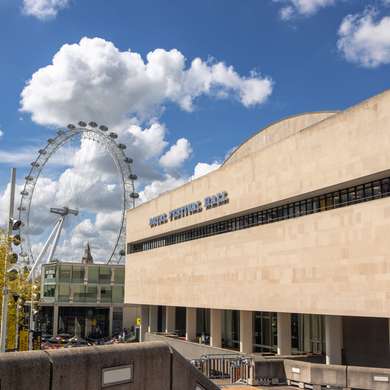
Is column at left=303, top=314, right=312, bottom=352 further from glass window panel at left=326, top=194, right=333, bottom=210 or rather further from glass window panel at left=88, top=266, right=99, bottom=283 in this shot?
glass window panel at left=88, top=266, right=99, bottom=283

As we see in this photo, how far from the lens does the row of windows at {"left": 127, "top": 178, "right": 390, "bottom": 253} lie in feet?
93.0

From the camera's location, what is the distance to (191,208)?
47969 millimetres

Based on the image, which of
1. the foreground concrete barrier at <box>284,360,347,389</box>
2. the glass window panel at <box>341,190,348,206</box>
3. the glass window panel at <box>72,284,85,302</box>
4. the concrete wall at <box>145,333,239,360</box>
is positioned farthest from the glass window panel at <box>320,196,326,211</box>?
the glass window panel at <box>72,284,85,302</box>

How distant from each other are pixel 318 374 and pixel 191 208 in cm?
2484

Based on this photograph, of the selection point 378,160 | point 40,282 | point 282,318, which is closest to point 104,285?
point 40,282

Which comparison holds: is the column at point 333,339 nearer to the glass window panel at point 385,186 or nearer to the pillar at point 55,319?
the glass window panel at point 385,186

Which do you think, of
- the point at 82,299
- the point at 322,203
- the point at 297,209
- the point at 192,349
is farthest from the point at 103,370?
the point at 82,299

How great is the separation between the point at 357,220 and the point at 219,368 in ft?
34.7

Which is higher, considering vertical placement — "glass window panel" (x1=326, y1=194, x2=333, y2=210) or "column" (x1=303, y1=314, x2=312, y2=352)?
"glass window panel" (x1=326, y1=194, x2=333, y2=210)

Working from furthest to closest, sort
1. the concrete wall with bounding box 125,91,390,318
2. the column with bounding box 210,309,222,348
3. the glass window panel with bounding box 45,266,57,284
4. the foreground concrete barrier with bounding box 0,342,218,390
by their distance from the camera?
1. the glass window panel with bounding box 45,266,57,284
2. the column with bounding box 210,309,222,348
3. the concrete wall with bounding box 125,91,390,318
4. the foreground concrete barrier with bounding box 0,342,218,390

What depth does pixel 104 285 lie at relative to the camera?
88125 mm

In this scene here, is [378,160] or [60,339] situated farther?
[60,339]

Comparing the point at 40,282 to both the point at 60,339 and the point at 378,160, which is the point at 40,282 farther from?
the point at 378,160

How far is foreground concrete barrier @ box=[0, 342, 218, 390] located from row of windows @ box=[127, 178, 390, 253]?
1666 centimetres
